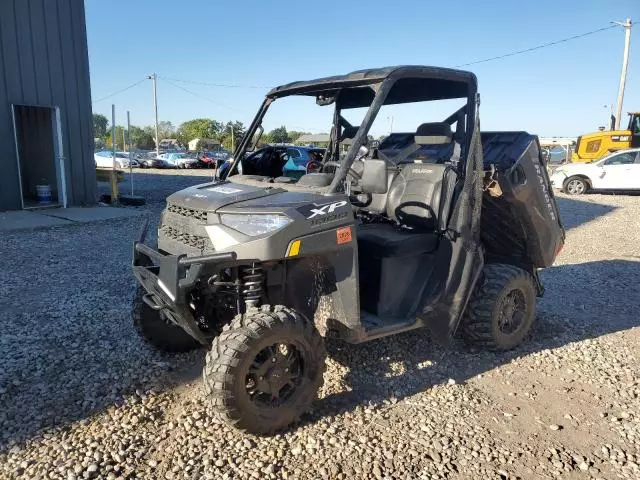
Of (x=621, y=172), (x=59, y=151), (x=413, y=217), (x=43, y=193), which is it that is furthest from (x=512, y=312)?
(x=621, y=172)

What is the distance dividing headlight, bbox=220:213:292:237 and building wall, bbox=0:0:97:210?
9.99 meters

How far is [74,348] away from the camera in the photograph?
4.23 m

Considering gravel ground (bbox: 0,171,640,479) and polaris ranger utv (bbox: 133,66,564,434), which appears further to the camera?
polaris ranger utv (bbox: 133,66,564,434)

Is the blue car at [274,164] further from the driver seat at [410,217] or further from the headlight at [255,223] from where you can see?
the headlight at [255,223]

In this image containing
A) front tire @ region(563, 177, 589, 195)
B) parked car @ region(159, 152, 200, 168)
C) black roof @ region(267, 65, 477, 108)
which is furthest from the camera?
parked car @ region(159, 152, 200, 168)

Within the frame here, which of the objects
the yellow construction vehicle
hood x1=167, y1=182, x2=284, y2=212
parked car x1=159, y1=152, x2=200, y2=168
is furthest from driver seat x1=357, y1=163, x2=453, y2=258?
parked car x1=159, y1=152, x2=200, y2=168

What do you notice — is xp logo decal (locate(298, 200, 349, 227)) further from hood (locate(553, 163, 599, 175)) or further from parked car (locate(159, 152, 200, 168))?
parked car (locate(159, 152, 200, 168))

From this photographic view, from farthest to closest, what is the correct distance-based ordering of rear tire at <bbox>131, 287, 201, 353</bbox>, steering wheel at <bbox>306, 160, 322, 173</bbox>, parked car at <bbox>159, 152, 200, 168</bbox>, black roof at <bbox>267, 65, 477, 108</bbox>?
A: parked car at <bbox>159, 152, 200, 168</bbox>
steering wheel at <bbox>306, 160, 322, 173</bbox>
rear tire at <bbox>131, 287, 201, 353</bbox>
black roof at <bbox>267, 65, 477, 108</bbox>

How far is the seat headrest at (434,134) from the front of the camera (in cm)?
377

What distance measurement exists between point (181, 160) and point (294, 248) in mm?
36110

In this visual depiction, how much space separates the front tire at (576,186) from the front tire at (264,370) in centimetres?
1661

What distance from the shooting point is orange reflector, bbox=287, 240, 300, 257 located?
2.95 metres

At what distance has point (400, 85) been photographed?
13.3 ft

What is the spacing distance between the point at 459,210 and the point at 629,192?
52.2 ft
